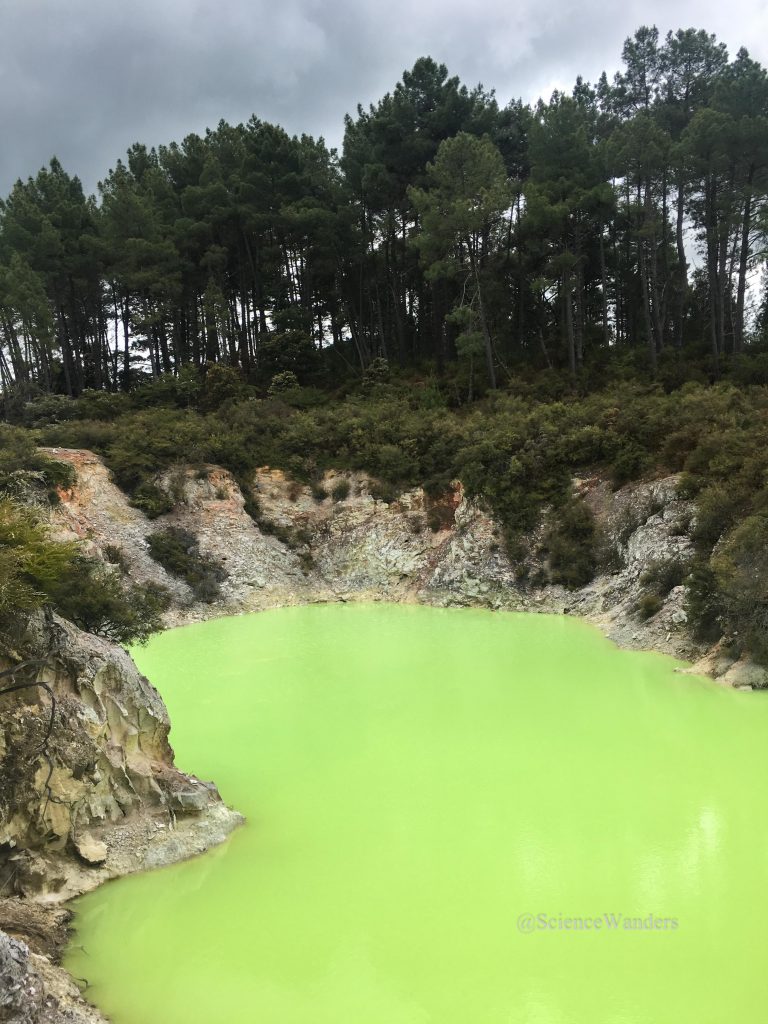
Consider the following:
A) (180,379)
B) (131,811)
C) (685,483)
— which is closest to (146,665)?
(131,811)

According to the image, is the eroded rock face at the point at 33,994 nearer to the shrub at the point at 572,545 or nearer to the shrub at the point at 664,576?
the shrub at the point at 664,576

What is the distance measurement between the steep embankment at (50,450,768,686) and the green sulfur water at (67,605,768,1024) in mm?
7979

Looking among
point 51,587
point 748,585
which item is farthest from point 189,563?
point 748,585

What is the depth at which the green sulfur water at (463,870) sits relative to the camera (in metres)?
6.02

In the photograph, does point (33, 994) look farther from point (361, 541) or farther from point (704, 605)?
point (361, 541)

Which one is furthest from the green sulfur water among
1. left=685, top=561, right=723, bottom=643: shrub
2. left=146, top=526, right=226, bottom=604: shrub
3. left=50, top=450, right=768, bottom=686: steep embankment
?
left=146, top=526, right=226, bottom=604: shrub

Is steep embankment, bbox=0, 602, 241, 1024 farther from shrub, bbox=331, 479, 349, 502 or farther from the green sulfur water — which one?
shrub, bbox=331, 479, 349, 502

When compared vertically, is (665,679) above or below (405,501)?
below

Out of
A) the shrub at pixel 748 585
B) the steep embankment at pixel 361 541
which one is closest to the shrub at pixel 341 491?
the steep embankment at pixel 361 541

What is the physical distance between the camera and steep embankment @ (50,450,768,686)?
22.1m

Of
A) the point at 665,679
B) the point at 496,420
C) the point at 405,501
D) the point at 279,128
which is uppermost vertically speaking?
the point at 279,128

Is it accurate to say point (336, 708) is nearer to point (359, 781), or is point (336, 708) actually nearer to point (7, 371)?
point (359, 781)

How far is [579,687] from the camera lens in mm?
14438

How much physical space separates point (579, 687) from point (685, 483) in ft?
31.6
